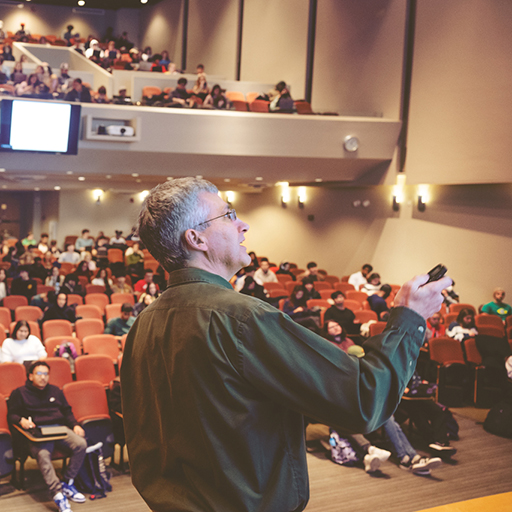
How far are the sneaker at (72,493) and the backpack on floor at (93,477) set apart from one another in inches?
4.1

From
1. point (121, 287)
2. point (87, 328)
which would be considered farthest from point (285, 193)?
point (87, 328)

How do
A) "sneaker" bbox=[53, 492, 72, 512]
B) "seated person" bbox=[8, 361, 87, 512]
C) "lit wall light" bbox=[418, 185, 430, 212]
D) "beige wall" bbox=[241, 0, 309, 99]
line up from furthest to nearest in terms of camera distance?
"beige wall" bbox=[241, 0, 309, 99], "lit wall light" bbox=[418, 185, 430, 212], "seated person" bbox=[8, 361, 87, 512], "sneaker" bbox=[53, 492, 72, 512]

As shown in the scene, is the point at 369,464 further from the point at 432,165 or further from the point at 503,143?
the point at 432,165

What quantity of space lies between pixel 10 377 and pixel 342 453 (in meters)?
3.19

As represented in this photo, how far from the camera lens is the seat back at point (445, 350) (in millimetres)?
7473

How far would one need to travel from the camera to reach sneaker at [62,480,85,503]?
460cm

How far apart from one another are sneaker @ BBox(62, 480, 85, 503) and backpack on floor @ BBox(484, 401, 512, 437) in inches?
172

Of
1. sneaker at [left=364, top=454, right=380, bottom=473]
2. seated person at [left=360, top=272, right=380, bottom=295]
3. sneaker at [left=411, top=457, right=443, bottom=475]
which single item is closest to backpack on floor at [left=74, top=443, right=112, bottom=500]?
sneaker at [left=364, top=454, right=380, bottom=473]

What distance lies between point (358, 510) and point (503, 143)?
23.6ft

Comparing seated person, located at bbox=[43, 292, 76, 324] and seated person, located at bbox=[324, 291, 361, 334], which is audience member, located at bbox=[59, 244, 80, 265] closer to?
seated person, located at bbox=[43, 292, 76, 324]

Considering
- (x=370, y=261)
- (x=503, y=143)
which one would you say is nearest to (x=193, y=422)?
(x=503, y=143)

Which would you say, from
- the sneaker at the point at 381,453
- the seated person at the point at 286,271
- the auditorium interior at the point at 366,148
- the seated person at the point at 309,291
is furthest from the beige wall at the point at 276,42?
the sneaker at the point at 381,453

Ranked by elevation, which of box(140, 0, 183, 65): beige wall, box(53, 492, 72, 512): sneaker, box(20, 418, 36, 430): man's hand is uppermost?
box(140, 0, 183, 65): beige wall

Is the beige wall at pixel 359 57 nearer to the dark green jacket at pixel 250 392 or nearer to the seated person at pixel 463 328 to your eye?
the seated person at pixel 463 328
